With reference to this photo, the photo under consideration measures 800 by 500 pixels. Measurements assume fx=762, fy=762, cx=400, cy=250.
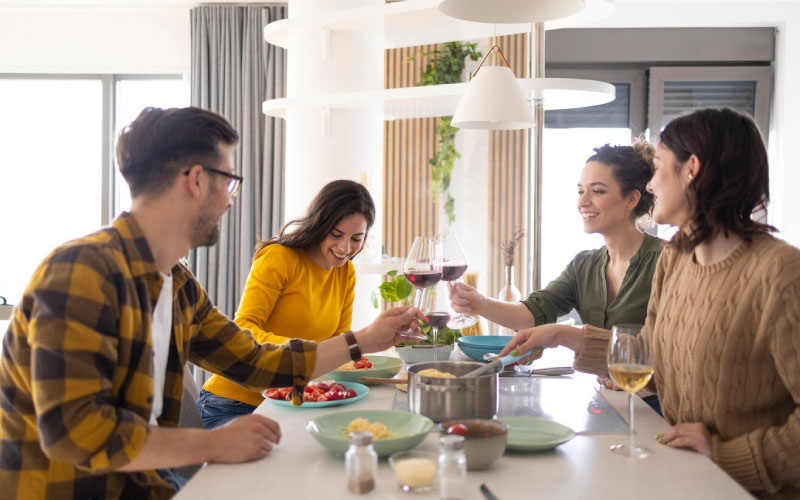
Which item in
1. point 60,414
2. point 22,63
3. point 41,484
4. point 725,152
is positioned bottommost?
point 41,484

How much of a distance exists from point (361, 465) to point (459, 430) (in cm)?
18

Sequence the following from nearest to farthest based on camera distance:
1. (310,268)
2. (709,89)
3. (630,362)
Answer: (630,362) → (310,268) → (709,89)

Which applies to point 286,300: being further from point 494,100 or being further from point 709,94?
point 709,94

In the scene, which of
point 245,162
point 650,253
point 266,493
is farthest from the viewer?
point 245,162

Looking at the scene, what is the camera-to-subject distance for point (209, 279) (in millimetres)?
5125

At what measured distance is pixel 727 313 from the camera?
4.97ft

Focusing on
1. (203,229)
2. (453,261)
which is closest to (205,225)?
(203,229)

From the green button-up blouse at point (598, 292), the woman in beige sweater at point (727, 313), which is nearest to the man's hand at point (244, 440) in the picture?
the woman in beige sweater at point (727, 313)

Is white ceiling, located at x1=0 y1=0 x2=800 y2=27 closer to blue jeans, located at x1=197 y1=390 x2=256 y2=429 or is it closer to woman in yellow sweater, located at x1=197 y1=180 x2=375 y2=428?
woman in yellow sweater, located at x1=197 y1=180 x2=375 y2=428

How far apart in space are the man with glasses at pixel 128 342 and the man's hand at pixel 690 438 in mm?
718

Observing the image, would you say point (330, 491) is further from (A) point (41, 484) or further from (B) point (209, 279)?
(B) point (209, 279)

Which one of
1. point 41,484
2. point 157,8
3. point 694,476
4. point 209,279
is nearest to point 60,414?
point 41,484

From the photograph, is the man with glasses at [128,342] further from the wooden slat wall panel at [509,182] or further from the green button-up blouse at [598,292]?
the wooden slat wall panel at [509,182]

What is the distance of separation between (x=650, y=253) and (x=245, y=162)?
3.29m
